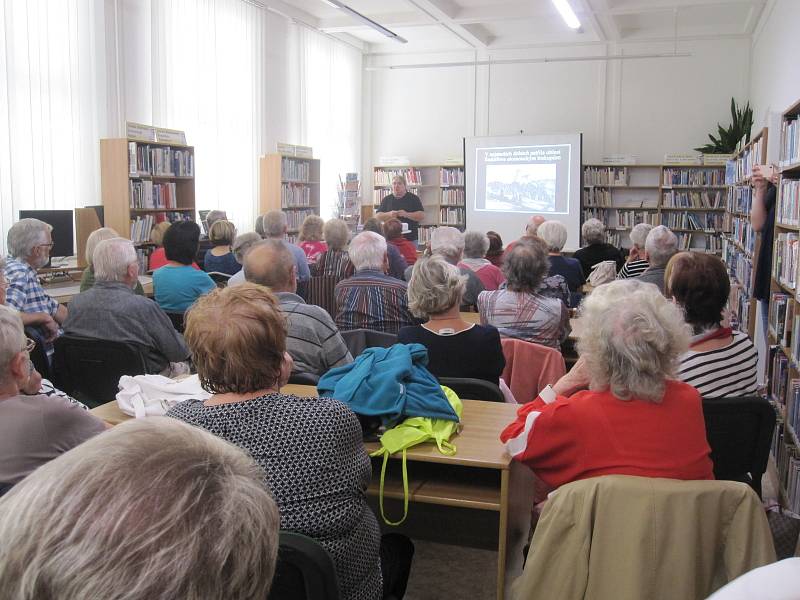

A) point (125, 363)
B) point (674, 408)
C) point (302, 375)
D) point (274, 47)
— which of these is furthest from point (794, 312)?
point (274, 47)

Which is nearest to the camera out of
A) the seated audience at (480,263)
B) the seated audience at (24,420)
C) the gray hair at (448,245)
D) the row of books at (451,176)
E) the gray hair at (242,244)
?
the seated audience at (24,420)

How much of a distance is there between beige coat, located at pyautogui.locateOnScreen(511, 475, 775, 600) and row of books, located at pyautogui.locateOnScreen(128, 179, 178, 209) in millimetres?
6430

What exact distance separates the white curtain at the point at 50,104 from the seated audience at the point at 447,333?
15.4 feet

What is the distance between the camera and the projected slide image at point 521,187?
11.4 metres

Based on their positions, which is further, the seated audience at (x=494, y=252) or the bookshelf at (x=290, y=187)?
the bookshelf at (x=290, y=187)

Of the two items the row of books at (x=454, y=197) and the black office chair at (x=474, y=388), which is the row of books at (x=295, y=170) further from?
the black office chair at (x=474, y=388)

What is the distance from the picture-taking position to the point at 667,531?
161 centimetres

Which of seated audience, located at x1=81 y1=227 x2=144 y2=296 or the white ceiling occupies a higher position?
the white ceiling

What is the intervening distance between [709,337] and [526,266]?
1.14 m

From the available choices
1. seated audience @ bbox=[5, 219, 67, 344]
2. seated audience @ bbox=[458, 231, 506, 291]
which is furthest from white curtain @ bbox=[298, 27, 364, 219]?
seated audience @ bbox=[5, 219, 67, 344]

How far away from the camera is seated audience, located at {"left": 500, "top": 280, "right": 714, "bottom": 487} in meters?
1.89

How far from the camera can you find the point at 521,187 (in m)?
11.6

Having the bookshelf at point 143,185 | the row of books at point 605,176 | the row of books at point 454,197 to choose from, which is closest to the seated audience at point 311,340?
the bookshelf at point 143,185

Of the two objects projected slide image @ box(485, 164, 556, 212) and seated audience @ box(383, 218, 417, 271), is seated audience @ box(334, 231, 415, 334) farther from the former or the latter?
projected slide image @ box(485, 164, 556, 212)
